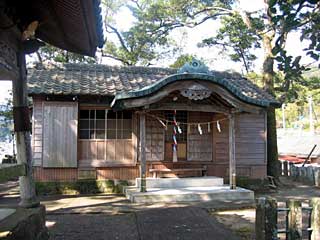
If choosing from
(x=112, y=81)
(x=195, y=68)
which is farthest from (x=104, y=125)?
(x=195, y=68)

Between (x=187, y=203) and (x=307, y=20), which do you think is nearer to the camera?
(x=307, y=20)

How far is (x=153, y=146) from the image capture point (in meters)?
12.8

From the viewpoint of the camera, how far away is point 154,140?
12836 mm

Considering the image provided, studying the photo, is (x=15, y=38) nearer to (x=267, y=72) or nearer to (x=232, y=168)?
(x=232, y=168)

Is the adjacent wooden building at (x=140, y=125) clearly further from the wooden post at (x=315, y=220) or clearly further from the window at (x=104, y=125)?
the wooden post at (x=315, y=220)

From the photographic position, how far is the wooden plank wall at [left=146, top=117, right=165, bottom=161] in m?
12.8

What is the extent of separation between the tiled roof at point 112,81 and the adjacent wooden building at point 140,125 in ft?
0.10

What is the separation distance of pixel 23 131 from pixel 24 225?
167 centimetres

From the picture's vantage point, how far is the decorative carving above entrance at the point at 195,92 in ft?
34.8

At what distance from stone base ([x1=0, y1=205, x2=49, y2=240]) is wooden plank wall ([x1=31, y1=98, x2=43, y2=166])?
619cm

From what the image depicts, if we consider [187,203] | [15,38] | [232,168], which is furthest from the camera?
[232,168]

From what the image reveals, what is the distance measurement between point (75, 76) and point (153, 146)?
12.9 ft

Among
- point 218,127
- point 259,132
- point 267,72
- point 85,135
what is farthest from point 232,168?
point 267,72

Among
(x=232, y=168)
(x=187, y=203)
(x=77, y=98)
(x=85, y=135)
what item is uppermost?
(x=77, y=98)
